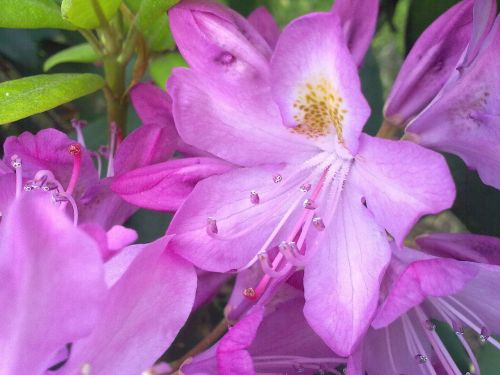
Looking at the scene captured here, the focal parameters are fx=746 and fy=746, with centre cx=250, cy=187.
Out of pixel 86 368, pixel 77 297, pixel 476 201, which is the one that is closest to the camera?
pixel 77 297

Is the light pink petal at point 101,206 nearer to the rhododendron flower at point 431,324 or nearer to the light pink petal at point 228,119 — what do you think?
the light pink petal at point 228,119

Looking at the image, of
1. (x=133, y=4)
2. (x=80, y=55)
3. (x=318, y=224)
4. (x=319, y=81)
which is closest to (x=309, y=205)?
(x=318, y=224)

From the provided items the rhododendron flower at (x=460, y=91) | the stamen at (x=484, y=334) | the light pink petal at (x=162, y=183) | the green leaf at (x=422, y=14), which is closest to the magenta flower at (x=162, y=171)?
the light pink petal at (x=162, y=183)

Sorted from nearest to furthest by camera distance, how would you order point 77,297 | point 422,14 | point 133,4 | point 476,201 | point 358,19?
point 77,297
point 358,19
point 133,4
point 476,201
point 422,14

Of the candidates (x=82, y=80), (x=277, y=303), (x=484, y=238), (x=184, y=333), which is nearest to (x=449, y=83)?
(x=484, y=238)

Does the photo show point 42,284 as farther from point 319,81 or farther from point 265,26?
point 265,26

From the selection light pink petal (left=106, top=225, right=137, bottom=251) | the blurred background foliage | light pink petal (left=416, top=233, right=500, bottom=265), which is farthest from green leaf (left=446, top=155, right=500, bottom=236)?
light pink petal (left=106, top=225, right=137, bottom=251)

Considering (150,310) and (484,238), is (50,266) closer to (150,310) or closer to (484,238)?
(150,310)

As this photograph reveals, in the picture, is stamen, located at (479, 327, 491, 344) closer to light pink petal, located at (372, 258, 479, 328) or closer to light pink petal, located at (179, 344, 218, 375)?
light pink petal, located at (372, 258, 479, 328)
